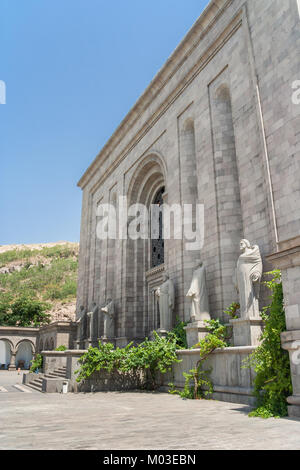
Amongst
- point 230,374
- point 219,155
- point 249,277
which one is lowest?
point 230,374

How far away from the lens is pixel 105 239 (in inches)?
1048

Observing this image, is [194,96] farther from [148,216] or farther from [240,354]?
[240,354]

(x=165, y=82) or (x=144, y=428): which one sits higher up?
(x=165, y=82)

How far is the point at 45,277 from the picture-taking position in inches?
3073

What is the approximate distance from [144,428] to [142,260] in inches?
658

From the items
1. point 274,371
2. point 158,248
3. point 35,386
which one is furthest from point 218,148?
point 35,386

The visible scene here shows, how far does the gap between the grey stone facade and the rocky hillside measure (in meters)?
40.7

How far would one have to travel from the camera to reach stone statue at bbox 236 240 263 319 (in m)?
11.4

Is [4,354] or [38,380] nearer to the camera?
[38,380]

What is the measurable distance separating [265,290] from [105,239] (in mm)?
16158

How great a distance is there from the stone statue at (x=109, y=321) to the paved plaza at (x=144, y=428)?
12507 mm

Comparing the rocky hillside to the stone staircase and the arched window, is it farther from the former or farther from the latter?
the stone staircase

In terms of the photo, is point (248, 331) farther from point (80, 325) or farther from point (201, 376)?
point (80, 325)
